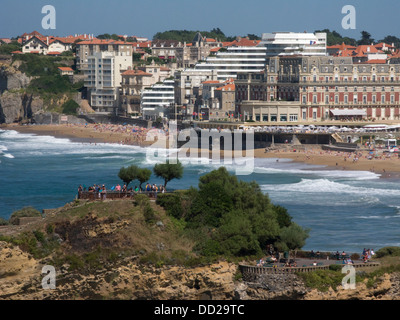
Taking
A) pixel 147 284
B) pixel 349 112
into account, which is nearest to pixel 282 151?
pixel 349 112

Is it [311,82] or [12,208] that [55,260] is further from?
[311,82]

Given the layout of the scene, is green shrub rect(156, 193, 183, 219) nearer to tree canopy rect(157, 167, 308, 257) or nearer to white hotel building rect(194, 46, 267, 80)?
tree canopy rect(157, 167, 308, 257)

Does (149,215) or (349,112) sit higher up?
(349,112)

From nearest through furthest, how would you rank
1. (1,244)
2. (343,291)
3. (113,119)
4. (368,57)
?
(343,291) < (1,244) < (368,57) < (113,119)

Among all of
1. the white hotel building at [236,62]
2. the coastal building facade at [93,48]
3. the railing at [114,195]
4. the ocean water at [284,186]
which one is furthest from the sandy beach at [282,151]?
the railing at [114,195]

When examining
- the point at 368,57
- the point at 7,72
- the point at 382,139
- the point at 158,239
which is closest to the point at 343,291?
the point at 158,239

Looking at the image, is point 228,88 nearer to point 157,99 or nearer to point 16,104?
point 157,99
